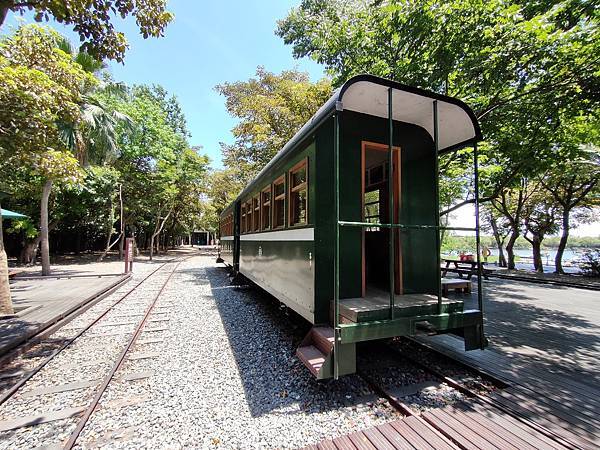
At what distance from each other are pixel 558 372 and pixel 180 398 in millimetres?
4404

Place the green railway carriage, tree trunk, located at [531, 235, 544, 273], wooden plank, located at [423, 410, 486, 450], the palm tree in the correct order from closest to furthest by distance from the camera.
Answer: wooden plank, located at [423, 410, 486, 450]
the green railway carriage
the palm tree
tree trunk, located at [531, 235, 544, 273]

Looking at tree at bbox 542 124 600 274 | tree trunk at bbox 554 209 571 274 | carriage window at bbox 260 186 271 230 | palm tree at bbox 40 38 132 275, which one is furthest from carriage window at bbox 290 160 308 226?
tree trunk at bbox 554 209 571 274

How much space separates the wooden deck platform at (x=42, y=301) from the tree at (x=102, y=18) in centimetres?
450

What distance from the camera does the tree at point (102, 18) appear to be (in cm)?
391

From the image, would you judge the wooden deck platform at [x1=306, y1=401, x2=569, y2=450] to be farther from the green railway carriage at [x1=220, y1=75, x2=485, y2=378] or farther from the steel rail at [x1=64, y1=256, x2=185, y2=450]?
the steel rail at [x1=64, y1=256, x2=185, y2=450]

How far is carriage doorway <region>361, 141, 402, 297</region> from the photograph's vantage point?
13.6 ft

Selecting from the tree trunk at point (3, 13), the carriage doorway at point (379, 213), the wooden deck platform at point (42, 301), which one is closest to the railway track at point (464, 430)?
the carriage doorway at point (379, 213)

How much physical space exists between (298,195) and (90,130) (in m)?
12.2

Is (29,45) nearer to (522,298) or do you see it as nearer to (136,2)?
(136,2)

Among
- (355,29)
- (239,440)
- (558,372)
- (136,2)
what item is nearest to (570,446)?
(558,372)

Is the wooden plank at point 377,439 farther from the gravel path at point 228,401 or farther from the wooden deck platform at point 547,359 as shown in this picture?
the wooden deck platform at point 547,359

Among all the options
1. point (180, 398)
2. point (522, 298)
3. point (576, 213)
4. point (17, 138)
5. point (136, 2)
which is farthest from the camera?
point (576, 213)

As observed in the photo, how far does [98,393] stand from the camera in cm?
314

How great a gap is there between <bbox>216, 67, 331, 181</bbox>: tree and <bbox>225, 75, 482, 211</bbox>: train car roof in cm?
818
